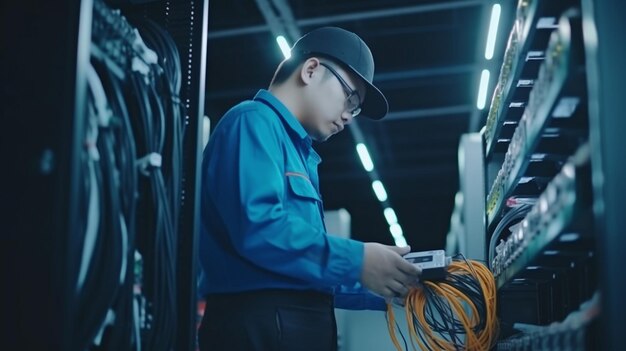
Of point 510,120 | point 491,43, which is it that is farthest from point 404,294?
point 491,43

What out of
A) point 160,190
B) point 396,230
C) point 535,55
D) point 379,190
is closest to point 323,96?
point 535,55

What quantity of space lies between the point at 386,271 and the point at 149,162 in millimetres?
985

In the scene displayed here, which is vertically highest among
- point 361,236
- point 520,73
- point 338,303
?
point 361,236

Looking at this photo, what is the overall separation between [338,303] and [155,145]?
149 centimetres

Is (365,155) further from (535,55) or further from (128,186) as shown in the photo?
(128,186)

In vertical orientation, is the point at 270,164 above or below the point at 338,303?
above

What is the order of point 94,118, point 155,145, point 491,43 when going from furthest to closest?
point 491,43 → point 155,145 → point 94,118

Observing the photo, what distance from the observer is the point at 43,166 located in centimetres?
166

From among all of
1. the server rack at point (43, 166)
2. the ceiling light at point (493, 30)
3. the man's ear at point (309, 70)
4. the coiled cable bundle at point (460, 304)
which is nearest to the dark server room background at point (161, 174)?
the server rack at point (43, 166)

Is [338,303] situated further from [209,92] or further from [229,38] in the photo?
[209,92]

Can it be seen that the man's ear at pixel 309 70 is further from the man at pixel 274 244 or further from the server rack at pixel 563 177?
the server rack at pixel 563 177

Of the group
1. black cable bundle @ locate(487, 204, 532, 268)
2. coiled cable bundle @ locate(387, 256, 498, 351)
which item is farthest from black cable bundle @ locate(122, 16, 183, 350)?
black cable bundle @ locate(487, 204, 532, 268)

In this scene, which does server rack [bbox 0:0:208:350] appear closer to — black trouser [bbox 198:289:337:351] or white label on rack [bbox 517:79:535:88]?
black trouser [bbox 198:289:337:351]

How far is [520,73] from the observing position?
2.73 meters
